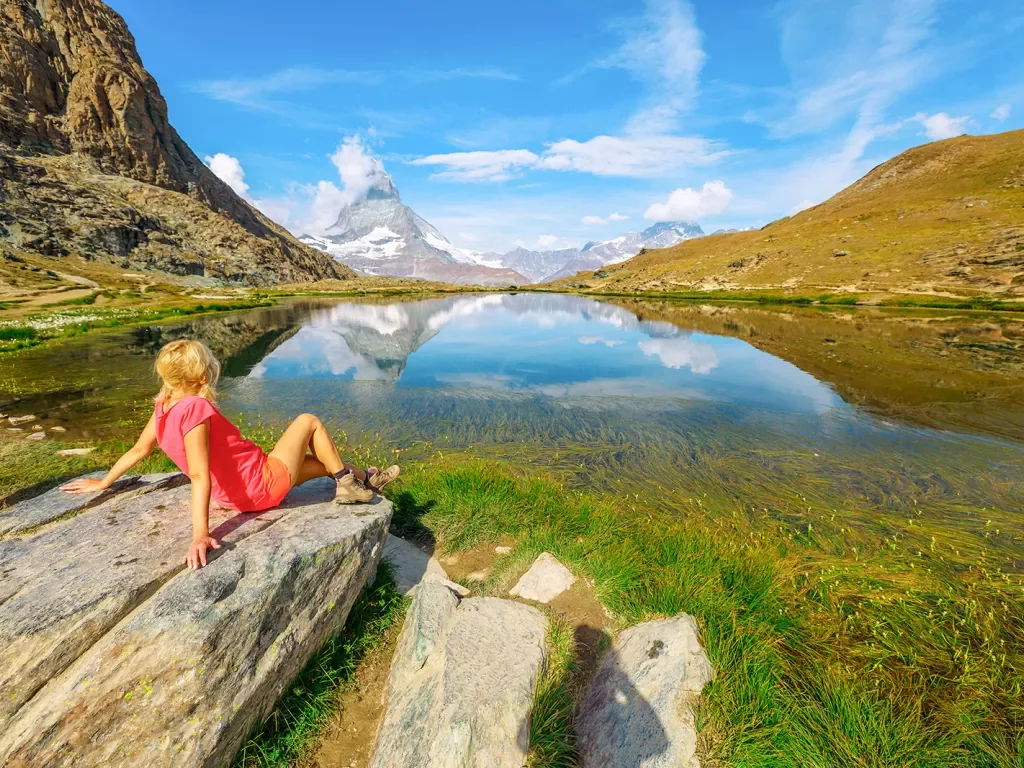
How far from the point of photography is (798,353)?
1288 inches

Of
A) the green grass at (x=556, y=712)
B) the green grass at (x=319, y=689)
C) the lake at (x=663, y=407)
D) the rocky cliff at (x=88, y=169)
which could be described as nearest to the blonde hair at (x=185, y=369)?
the green grass at (x=319, y=689)

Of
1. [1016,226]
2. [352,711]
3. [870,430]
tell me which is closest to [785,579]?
[352,711]

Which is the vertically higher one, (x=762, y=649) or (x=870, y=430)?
(x=762, y=649)

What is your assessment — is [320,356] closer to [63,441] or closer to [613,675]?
[63,441]

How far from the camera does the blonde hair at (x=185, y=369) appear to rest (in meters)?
5.49

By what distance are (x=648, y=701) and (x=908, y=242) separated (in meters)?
148

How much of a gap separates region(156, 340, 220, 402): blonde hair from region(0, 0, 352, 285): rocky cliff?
163 meters

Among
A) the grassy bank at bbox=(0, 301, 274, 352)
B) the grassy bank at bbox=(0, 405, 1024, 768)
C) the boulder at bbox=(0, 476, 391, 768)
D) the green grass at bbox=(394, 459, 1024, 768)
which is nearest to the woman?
the boulder at bbox=(0, 476, 391, 768)

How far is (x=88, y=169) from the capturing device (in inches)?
6437

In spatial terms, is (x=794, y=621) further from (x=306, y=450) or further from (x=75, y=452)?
(x=75, y=452)

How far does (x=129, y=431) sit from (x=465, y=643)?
15657mm

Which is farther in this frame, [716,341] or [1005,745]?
[716,341]

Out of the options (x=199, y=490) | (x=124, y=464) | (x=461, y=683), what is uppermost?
(x=199, y=490)

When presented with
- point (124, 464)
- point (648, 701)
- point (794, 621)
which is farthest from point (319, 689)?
point (794, 621)
